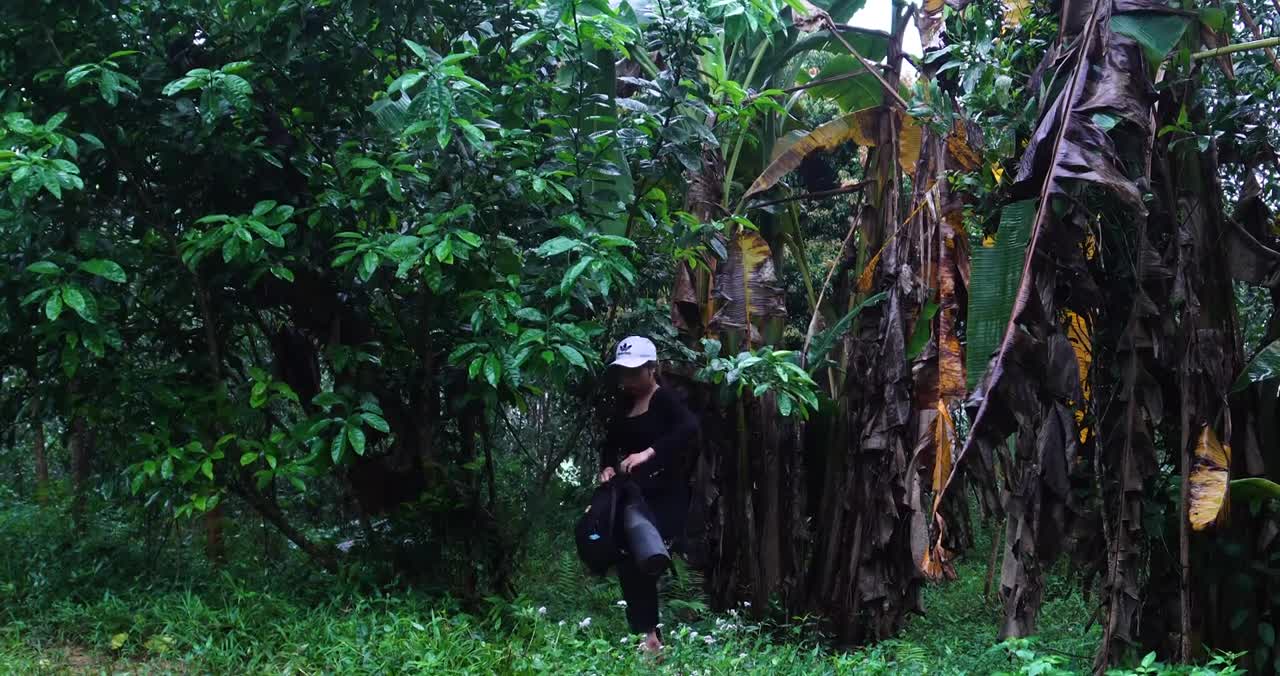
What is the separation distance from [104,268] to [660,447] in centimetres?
255

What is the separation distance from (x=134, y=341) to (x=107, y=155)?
0.97 meters

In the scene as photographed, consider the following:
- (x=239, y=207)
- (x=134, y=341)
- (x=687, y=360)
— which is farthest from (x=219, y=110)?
(x=687, y=360)

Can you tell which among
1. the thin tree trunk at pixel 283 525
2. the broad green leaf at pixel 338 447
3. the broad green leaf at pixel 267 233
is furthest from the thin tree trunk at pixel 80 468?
the broad green leaf at pixel 267 233

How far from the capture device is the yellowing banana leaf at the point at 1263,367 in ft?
14.5

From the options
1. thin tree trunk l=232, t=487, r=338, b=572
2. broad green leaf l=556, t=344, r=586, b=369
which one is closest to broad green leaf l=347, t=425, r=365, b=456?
thin tree trunk l=232, t=487, r=338, b=572

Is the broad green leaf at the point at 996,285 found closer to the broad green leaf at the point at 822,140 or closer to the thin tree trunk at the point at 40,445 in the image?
the broad green leaf at the point at 822,140

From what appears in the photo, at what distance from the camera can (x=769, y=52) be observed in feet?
25.0

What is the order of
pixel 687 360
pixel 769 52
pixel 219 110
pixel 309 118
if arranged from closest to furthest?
1. pixel 219 110
2. pixel 309 118
3. pixel 687 360
4. pixel 769 52

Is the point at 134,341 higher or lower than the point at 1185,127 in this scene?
lower

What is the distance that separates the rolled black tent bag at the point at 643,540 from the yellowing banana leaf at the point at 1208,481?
223 cm

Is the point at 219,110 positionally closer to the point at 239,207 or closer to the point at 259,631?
the point at 239,207

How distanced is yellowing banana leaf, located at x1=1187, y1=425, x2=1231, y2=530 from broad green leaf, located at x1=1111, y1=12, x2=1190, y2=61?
1.57m

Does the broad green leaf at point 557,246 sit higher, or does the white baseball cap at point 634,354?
the broad green leaf at point 557,246

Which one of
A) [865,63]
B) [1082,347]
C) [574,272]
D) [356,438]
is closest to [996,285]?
[1082,347]
